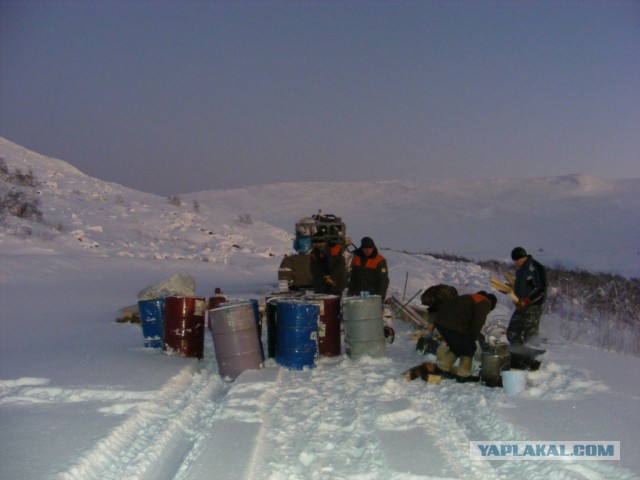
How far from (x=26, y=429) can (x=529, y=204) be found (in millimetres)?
74667

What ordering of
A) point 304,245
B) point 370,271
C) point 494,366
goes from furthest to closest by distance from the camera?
point 304,245, point 370,271, point 494,366

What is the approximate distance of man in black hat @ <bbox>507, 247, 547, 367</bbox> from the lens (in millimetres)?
7414

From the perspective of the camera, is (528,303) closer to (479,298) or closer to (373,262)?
(479,298)

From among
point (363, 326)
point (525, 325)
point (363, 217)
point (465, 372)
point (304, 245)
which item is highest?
point (363, 217)

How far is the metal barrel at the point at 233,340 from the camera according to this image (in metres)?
7.40

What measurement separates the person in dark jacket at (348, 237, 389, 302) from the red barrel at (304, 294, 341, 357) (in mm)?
1321

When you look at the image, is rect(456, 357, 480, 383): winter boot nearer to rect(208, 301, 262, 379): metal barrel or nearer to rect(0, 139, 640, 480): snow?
rect(0, 139, 640, 480): snow

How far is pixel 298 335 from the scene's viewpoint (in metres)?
7.62

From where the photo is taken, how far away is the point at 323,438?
5137 millimetres

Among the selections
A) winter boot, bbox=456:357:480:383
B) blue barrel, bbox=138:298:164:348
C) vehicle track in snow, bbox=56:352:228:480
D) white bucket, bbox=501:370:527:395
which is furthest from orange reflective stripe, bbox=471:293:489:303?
blue barrel, bbox=138:298:164:348

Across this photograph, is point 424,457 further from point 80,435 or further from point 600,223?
point 600,223

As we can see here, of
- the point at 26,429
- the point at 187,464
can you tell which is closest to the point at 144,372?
the point at 26,429

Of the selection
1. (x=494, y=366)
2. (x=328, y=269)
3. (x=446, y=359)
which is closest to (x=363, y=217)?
(x=328, y=269)

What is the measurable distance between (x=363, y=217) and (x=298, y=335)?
67.0 meters
